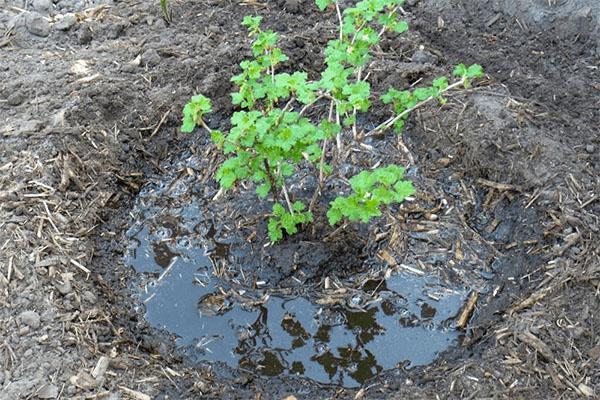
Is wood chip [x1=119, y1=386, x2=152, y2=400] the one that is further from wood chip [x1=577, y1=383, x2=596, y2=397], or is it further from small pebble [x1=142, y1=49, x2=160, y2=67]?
small pebble [x1=142, y1=49, x2=160, y2=67]

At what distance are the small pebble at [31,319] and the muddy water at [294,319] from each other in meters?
0.54

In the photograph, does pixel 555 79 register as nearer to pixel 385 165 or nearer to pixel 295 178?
pixel 385 165

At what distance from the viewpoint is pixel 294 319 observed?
3775 mm

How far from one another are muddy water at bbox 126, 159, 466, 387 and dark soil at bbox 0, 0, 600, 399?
10 cm

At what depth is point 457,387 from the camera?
334 centimetres

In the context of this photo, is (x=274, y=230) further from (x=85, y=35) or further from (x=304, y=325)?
(x=85, y=35)

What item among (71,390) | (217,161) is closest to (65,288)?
(71,390)

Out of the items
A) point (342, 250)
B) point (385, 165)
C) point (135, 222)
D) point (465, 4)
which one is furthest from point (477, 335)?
point (465, 4)

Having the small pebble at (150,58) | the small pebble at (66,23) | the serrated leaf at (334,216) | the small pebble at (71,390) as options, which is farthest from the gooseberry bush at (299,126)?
the small pebble at (66,23)

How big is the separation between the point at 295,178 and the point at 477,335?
1.38 metres

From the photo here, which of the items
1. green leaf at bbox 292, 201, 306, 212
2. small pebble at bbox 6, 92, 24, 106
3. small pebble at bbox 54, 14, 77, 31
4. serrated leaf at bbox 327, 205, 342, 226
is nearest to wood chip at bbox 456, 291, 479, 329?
serrated leaf at bbox 327, 205, 342, 226

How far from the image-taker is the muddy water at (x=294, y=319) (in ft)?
11.9

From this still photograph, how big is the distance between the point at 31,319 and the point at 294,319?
120 centimetres

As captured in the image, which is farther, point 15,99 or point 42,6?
point 42,6
